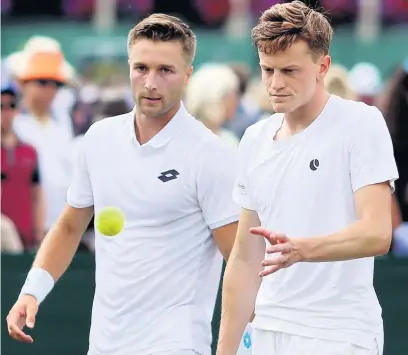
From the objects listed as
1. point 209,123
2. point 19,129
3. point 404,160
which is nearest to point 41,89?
point 19,129

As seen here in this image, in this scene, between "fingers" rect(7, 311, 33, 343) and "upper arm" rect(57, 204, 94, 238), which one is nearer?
"fingers" rect(7, 311, 33, 343)

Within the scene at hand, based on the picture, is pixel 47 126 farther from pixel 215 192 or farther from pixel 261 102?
pixel 215 192

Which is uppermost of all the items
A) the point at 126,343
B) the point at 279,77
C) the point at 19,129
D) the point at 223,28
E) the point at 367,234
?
the point at 223,28

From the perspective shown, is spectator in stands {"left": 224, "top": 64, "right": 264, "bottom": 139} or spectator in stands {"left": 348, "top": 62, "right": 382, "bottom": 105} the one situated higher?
spectator in stands {"left": 348, "top": 62, "right": 382, "bottom": 105}

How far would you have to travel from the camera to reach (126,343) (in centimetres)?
541

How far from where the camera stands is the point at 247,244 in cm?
512

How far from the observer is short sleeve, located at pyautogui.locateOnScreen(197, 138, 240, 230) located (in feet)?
17.8

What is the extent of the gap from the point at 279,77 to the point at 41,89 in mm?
5744

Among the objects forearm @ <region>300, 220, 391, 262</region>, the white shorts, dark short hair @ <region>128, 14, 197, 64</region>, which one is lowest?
the white shorts

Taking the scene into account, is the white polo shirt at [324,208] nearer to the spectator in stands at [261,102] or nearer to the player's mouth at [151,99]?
the player's mouth at [151,99]

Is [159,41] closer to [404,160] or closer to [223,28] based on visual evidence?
[404,160]

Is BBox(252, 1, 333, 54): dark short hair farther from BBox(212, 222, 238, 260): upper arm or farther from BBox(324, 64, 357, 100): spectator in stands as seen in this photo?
BBox(324, 64, 357, 100): spectator in stands

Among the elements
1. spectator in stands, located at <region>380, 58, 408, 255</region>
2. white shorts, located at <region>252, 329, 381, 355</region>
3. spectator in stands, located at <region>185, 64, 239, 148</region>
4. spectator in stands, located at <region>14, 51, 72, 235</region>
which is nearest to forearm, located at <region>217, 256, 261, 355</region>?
white shorts, located at <region>252, 329, 381, 355</region>

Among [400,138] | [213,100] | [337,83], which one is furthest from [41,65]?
[400,138]
